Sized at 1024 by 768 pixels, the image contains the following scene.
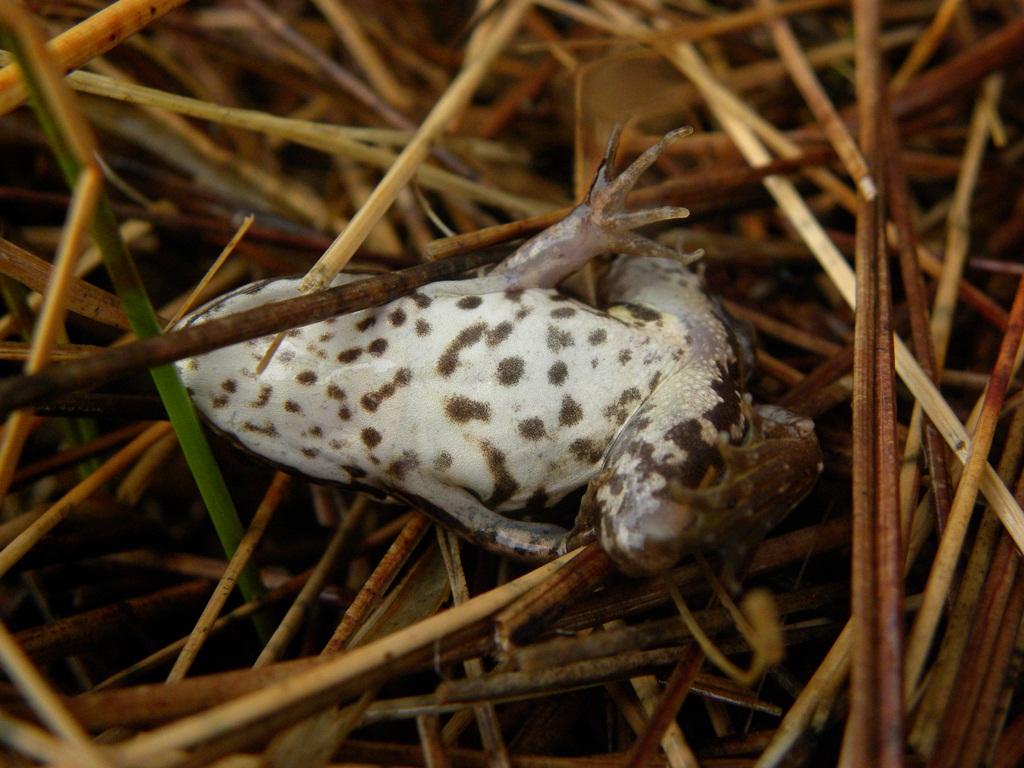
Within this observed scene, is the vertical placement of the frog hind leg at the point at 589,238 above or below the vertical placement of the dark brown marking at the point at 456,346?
above

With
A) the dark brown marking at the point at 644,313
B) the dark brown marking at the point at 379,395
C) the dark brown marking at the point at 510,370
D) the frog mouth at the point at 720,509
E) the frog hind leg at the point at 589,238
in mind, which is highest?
the frog hind leg at the point at 589,238

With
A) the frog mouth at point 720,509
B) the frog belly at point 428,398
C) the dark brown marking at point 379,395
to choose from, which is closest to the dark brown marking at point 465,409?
the frog belly at point 428,398

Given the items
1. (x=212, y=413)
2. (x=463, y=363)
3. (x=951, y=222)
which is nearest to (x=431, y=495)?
(x=463, y=363)

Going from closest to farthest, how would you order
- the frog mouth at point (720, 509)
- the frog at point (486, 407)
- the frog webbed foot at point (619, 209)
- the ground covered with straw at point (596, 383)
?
the ground covered with straw at point (596, 383)
the frog mouth at point (720, 509)
the frog at point (486, 407)
the frog webbed foot at point (619, 209)

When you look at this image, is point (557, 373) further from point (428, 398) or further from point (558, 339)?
point (428, 398)

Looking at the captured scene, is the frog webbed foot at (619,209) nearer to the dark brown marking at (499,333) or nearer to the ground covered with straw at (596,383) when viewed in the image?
the ground covered with straw at (596,383)

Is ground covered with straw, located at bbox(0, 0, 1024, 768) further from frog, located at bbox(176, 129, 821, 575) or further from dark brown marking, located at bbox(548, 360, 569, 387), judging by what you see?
dark brown marking, located at bbox(548, 360, 569, 387)

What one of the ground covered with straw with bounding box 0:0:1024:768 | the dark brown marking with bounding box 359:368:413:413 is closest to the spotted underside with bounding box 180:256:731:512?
the dark brown marking with bounding box 359:368:413:413
